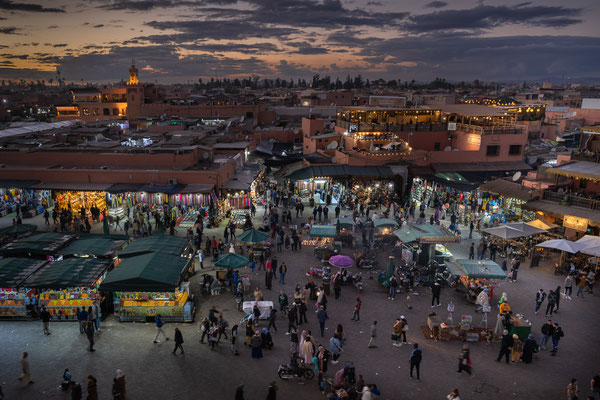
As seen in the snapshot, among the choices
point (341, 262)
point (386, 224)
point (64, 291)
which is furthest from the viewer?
point (386, 224)

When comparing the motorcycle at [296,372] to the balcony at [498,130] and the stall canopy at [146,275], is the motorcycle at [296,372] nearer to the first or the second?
the stall canopy at [146,275]

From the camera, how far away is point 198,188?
73.4ft

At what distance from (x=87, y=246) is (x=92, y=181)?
8.72 metres

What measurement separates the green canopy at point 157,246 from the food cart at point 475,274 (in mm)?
10923

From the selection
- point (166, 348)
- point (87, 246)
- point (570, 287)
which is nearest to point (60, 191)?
point (87, 246)

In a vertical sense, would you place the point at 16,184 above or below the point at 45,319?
above

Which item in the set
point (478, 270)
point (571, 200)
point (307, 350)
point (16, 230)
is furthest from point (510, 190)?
point (16, 230)

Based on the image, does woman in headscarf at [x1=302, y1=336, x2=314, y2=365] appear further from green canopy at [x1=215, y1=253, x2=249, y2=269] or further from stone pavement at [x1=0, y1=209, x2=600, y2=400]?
green canopy at [x1=215, y1=253, x2=249, y2=269]

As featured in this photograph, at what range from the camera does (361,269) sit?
17.9m

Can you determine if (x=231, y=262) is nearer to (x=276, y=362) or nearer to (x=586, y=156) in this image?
(x=276, y=362)

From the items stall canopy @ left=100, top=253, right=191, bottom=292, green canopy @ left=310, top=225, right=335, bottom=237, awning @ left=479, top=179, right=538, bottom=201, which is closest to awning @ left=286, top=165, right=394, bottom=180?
awning @ left=479, top=179, right=538, bottom=201

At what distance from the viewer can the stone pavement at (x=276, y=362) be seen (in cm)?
1023

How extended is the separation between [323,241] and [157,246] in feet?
26.1

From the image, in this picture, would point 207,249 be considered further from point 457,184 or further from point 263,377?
point 457,184
